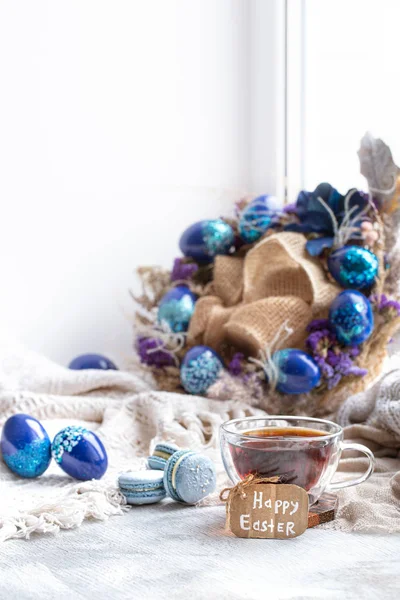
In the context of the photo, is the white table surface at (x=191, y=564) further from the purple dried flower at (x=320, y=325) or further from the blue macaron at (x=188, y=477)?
the purple dried flower at (x=320, y=325)

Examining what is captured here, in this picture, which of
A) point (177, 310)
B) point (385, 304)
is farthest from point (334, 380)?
point (177, 310)

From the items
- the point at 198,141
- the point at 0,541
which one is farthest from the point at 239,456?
the point at 198,141

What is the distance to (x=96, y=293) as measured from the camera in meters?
1.79

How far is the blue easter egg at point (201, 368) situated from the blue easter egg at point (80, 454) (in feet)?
1.07

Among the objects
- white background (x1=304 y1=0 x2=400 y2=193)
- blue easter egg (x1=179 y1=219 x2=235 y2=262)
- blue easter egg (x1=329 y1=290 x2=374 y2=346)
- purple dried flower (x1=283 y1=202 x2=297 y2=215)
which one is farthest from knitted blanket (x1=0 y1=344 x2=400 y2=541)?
white background (x1=304 y1=0 x2=400 y2=193)

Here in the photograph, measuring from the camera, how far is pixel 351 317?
1.24 meters

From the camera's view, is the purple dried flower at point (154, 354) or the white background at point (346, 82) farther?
the white background at point (346, 82)

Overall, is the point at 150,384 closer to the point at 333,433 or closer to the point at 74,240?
the point at 74,240

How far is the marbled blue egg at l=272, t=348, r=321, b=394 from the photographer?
1.23m

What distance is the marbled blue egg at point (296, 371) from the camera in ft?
4.05

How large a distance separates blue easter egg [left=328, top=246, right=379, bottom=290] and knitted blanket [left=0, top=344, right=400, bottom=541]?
0.19 m

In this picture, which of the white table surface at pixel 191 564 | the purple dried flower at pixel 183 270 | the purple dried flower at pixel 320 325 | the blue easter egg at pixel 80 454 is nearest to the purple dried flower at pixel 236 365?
the purple dried flower at pixel 320 325

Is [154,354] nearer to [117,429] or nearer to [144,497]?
[117,429]

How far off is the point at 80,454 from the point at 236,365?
38 centimetres
